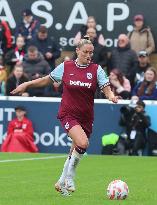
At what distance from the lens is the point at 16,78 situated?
22688 mm

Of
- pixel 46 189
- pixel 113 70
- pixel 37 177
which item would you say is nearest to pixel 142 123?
pixel 113 70

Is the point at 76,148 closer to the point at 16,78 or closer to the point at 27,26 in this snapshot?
the point at 16,78

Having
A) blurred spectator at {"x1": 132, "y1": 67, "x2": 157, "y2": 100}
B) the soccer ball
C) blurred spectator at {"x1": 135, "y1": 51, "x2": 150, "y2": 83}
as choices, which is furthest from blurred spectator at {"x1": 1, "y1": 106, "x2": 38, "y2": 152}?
the soccer ball

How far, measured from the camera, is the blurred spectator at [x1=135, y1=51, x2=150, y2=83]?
22705 millimetres

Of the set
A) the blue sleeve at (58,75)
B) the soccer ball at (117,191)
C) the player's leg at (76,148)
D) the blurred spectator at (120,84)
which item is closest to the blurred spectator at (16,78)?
the blurred spectator at (120,84)

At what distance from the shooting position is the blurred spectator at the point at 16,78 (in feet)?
73.9

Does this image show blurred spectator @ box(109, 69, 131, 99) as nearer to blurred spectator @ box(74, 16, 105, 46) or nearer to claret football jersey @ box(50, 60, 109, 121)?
blurred spectator @ box(74, 16, 105, 46)

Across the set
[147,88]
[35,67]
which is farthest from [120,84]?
[35,67]

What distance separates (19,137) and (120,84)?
9.51 feet

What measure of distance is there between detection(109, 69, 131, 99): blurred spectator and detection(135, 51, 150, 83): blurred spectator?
0.45 metres

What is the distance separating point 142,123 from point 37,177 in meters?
6.67

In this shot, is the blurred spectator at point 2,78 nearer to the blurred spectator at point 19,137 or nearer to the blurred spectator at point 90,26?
the blurred spectator at point 19,137

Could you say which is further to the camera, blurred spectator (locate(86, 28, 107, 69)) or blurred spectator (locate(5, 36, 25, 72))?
blurred spectator (locate(5, 36, 25, 72))

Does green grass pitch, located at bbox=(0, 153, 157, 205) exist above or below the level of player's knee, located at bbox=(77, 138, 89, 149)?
below
